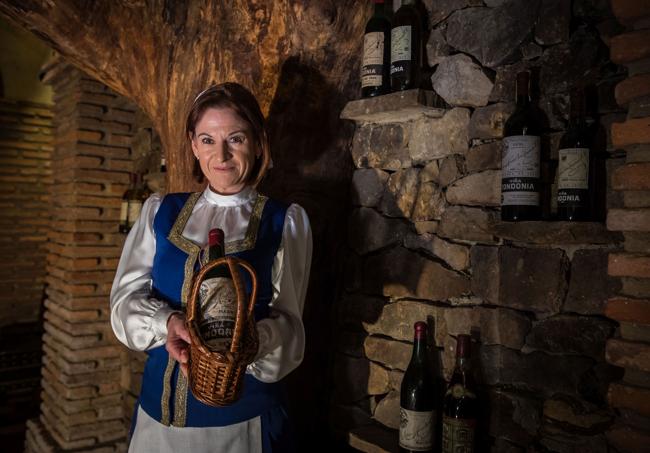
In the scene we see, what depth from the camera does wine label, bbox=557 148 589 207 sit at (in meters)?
1.61

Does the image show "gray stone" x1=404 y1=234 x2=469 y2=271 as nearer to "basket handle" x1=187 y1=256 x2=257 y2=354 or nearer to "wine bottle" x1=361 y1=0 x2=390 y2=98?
"wine bottle" x1=361 y1=0 x2=390 y2=98

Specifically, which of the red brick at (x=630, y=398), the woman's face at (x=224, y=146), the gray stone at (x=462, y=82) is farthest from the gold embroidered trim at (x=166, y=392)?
the gray stone at (x=462, y=82)

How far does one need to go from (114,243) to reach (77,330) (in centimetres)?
73

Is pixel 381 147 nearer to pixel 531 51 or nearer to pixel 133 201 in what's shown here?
pixel 531 51

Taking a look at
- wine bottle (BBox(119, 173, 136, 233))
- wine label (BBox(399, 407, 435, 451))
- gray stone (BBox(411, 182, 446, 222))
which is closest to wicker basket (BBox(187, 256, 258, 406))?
wine label (BBox(399, 407, 435, 451))

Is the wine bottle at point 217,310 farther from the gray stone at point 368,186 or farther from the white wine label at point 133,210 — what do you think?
the white wine label at point 133,210

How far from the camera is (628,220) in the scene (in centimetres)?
146

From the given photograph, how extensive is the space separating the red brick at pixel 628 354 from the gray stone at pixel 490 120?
0.80 meters

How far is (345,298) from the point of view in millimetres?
2396

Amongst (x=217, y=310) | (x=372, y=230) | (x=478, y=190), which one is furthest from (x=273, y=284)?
(x=478, y=190)

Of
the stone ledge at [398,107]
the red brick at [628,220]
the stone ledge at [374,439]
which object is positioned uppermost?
the stone ledge at [398,107]

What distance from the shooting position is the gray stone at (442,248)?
198 cm

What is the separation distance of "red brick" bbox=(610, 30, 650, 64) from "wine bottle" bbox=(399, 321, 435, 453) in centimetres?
106

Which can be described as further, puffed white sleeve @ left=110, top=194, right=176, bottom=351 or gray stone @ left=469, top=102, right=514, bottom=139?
gray stone @ left=469, top=102, right=514, bottom=139
